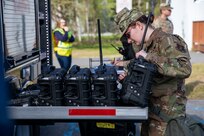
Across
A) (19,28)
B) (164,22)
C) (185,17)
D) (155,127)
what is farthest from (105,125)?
(185,17)

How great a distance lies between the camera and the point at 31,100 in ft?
9.50

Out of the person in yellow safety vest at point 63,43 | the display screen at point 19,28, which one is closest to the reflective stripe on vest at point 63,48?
the person in yellow safety vest at point 63,43

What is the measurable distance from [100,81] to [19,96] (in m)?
0.75

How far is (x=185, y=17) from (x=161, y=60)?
764 inches

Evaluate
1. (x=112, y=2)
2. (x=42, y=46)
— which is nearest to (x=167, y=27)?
(x=42, y=46)

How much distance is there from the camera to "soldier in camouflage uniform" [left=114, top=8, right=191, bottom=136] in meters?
2.87

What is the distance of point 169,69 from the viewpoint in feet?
9.20

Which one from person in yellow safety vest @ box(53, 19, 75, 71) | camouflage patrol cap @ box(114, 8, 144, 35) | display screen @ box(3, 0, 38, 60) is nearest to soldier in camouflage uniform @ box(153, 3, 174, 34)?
person in yellow safety vest @ box(53, 19, 75, 71)

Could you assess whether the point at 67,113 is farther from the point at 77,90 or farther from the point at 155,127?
the point at 155,127

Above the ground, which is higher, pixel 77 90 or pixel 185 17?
pixel 185 17

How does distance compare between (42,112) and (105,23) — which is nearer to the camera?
(42,112)

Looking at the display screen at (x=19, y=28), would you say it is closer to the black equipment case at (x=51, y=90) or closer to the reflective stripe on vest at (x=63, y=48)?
the black equipment case at (x=51, y=90)

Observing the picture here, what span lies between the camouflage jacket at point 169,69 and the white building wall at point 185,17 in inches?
697

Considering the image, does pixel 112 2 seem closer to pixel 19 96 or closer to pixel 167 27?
pixel 167 27
